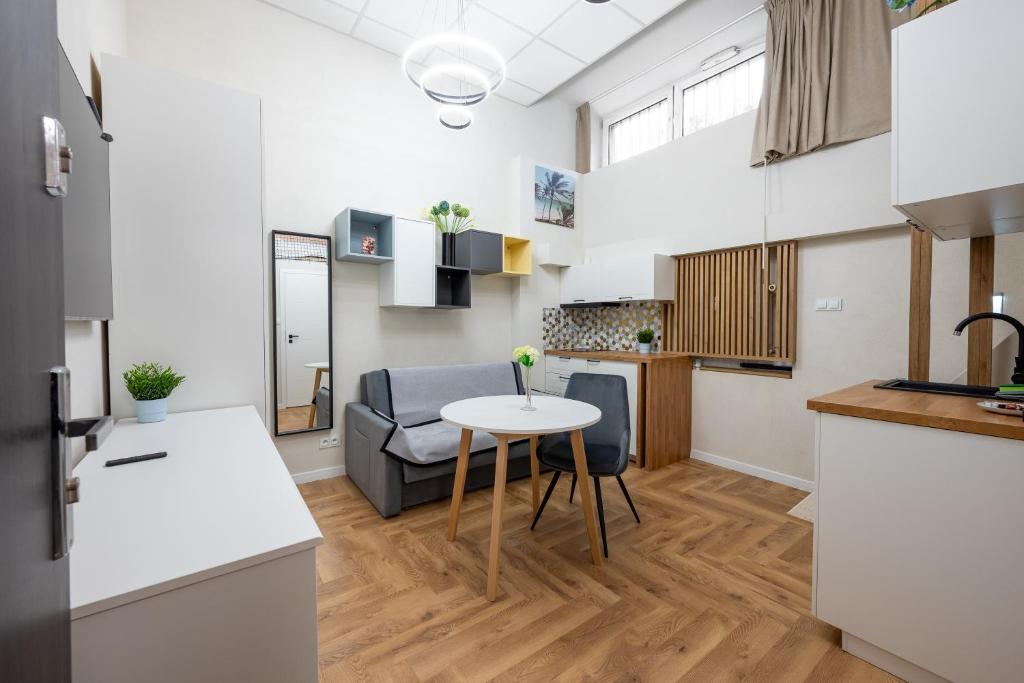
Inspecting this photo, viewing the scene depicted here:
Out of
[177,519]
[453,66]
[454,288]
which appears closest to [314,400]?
[454,288]

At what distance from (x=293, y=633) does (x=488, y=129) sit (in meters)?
4.47

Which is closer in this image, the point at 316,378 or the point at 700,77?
the point at 316,378

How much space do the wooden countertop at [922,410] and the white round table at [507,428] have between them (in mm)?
1030

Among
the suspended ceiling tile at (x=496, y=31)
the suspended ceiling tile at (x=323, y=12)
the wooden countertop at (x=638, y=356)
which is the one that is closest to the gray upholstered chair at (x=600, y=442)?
the wooden countertop at (x=638, y=356)

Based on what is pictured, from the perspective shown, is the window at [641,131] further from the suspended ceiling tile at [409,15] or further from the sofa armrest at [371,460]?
the sofa armrest at [371,460]

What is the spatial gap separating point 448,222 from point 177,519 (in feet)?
10.7

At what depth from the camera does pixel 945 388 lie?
196 centimetres

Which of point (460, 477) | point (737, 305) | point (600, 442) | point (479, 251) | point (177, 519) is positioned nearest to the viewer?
point (177, 519)

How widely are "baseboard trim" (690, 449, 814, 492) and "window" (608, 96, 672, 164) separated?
3.13 metres

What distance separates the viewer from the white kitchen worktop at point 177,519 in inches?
33.4

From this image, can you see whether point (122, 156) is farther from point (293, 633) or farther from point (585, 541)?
point (585, 541)

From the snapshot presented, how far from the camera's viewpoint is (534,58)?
12.8 feet

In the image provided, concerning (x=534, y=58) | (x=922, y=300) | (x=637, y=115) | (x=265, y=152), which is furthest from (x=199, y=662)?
(x=637, y=115)

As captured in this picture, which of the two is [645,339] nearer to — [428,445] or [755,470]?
[755,470]
